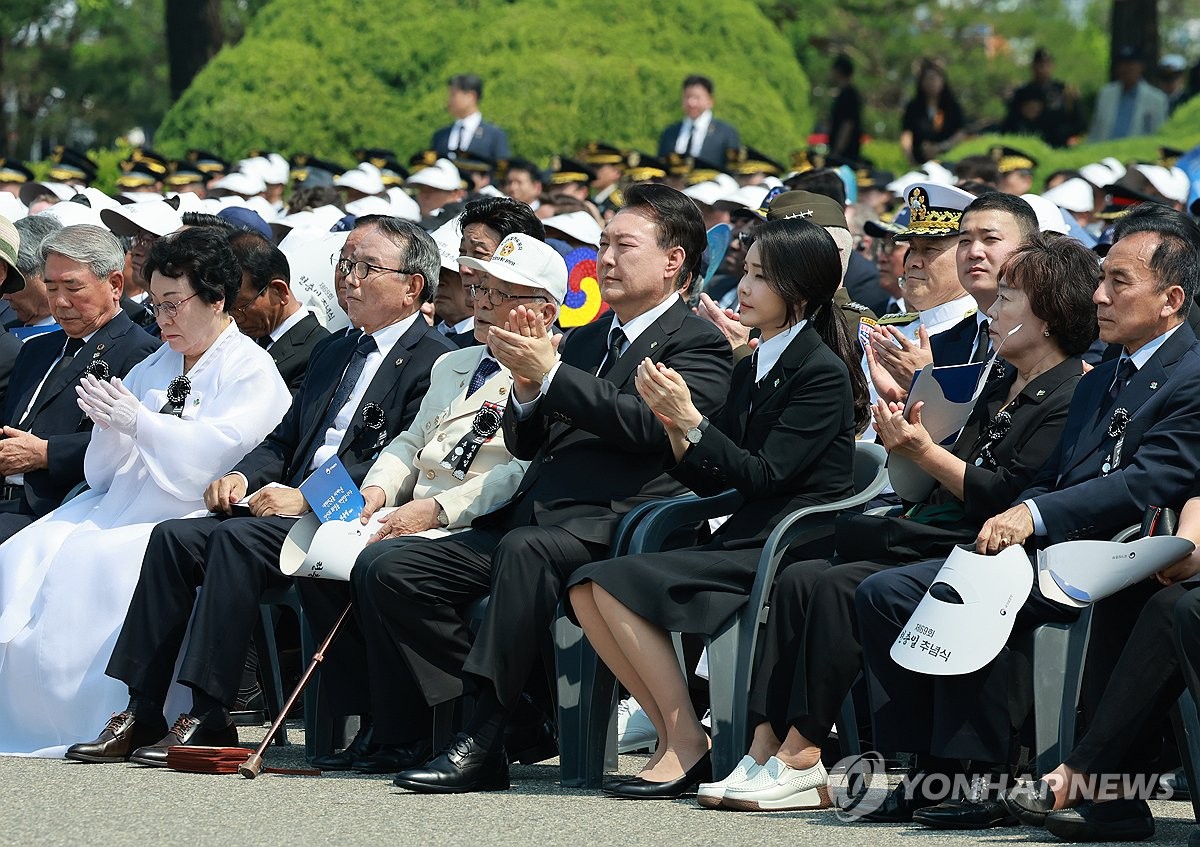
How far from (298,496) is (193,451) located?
53 centimetres

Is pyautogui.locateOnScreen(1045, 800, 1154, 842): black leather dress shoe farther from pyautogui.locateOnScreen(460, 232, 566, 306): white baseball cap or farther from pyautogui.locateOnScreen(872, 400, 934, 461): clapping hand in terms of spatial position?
pyautogui.locateOnScreen(460, 232, 566, 306): white baseball cap

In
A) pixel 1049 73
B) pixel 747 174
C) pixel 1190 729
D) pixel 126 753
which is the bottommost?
pixel 126 753

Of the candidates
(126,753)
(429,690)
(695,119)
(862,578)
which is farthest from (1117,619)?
(695,119)

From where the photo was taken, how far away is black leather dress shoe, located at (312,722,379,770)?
6934mm

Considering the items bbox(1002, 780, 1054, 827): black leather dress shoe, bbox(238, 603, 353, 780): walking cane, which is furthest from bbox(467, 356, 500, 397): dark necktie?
bbox(1002, 780, 1054, 827): black leather dress shoe

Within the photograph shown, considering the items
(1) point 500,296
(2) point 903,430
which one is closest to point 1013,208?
(2) point 903,430

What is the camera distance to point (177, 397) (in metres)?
7.90

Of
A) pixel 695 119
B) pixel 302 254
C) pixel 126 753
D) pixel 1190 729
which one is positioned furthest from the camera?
pixel 695 119

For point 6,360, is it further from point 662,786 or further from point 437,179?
point 437,179

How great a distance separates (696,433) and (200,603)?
195 centimetres

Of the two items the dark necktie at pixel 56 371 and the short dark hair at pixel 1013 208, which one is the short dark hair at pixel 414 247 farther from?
the short dark hair at pixel 1013 208

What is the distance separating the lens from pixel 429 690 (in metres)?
6.60

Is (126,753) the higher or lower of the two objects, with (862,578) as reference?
lower

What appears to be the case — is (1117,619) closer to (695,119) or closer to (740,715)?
(740,715)
